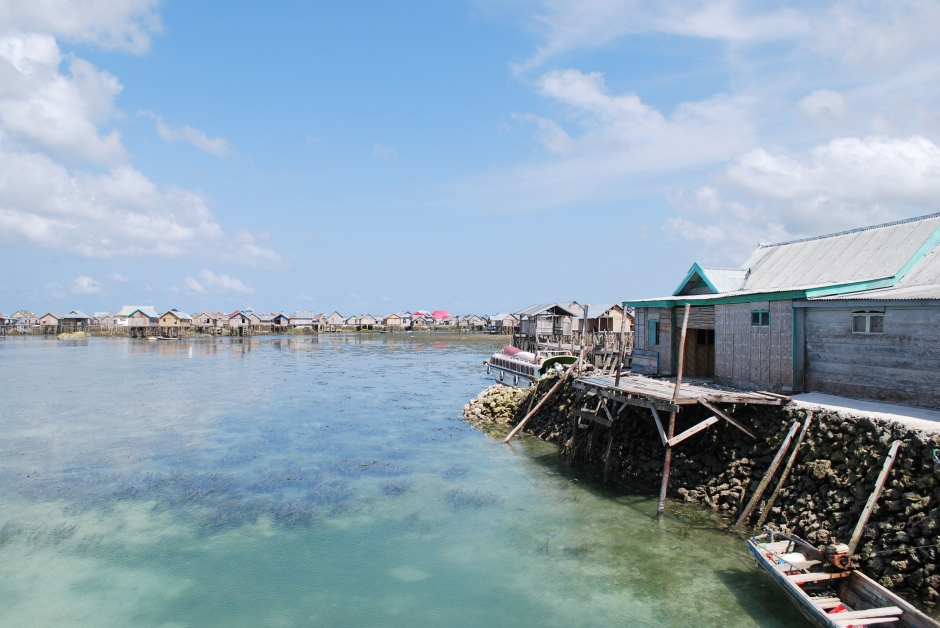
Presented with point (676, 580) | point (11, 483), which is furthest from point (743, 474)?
point (11, 483)

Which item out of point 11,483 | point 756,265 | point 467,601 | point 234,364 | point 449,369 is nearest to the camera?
point 467,601

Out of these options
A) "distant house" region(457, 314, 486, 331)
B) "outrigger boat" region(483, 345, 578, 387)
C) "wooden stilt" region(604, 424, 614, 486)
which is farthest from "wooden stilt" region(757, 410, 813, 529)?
"distant house" region(457, 314, 486, 331)

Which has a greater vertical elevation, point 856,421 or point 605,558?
point 856,421

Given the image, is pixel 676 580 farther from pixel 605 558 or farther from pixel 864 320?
Result: pixel 864 320

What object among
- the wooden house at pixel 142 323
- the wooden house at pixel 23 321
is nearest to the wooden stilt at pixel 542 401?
the wooden house at pixel 142 323

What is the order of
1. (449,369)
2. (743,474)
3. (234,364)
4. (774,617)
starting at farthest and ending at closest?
(234,364) → (449,369) → (743,474) → (774,617)

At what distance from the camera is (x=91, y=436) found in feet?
84.2

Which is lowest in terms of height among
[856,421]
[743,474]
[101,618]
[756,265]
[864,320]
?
[101,618]

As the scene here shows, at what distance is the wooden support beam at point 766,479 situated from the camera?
13.9 meters

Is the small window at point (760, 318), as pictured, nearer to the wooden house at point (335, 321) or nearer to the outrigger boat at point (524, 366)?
the outrigger boat at point (524, 366)

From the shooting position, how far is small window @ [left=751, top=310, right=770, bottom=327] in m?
17.5

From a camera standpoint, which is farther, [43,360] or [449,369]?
[43,360]

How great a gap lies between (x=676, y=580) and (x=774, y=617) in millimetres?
1905

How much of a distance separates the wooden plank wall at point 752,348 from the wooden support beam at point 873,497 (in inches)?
186
